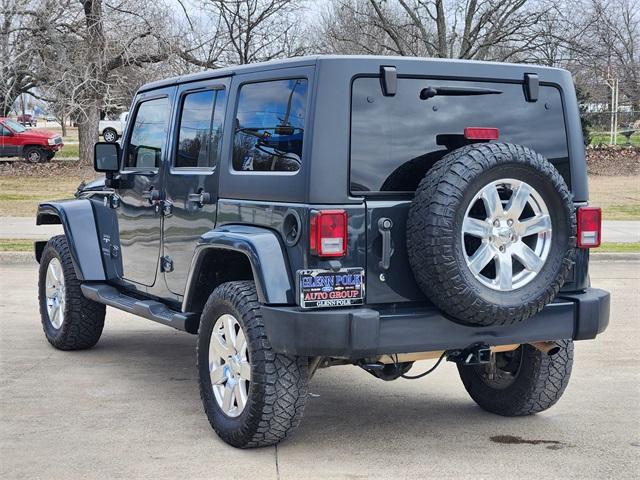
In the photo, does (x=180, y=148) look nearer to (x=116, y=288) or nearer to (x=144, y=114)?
(x=144, y=114)

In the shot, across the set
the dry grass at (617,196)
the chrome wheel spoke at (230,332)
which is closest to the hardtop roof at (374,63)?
the chrome wheel spoke at (230,332)

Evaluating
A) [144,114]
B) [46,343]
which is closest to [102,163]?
[144,114]

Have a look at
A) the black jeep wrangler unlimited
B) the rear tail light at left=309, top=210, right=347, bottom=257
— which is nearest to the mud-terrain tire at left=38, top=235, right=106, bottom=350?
the black jeep wrangler unlimited

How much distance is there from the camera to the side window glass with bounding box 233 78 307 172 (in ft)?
16.4

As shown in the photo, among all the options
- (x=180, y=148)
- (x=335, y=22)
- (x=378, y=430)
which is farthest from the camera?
(x=335, y=22)

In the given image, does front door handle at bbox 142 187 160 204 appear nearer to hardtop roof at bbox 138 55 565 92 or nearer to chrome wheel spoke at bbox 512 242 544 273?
hardtop roof at bbox 138 55 565 92

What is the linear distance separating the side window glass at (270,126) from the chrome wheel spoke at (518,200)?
1.04m

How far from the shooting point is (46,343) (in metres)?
8.02

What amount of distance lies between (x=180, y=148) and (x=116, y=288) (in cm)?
150

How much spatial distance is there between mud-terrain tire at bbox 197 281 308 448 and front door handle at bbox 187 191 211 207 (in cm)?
65

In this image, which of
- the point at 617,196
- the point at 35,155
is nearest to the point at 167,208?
the point at 617,196

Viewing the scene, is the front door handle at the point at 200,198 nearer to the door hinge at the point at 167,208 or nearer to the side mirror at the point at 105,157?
the door hinge at the point at 167,208

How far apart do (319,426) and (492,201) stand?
68.6 inches

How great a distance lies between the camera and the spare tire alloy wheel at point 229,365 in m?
5.11
